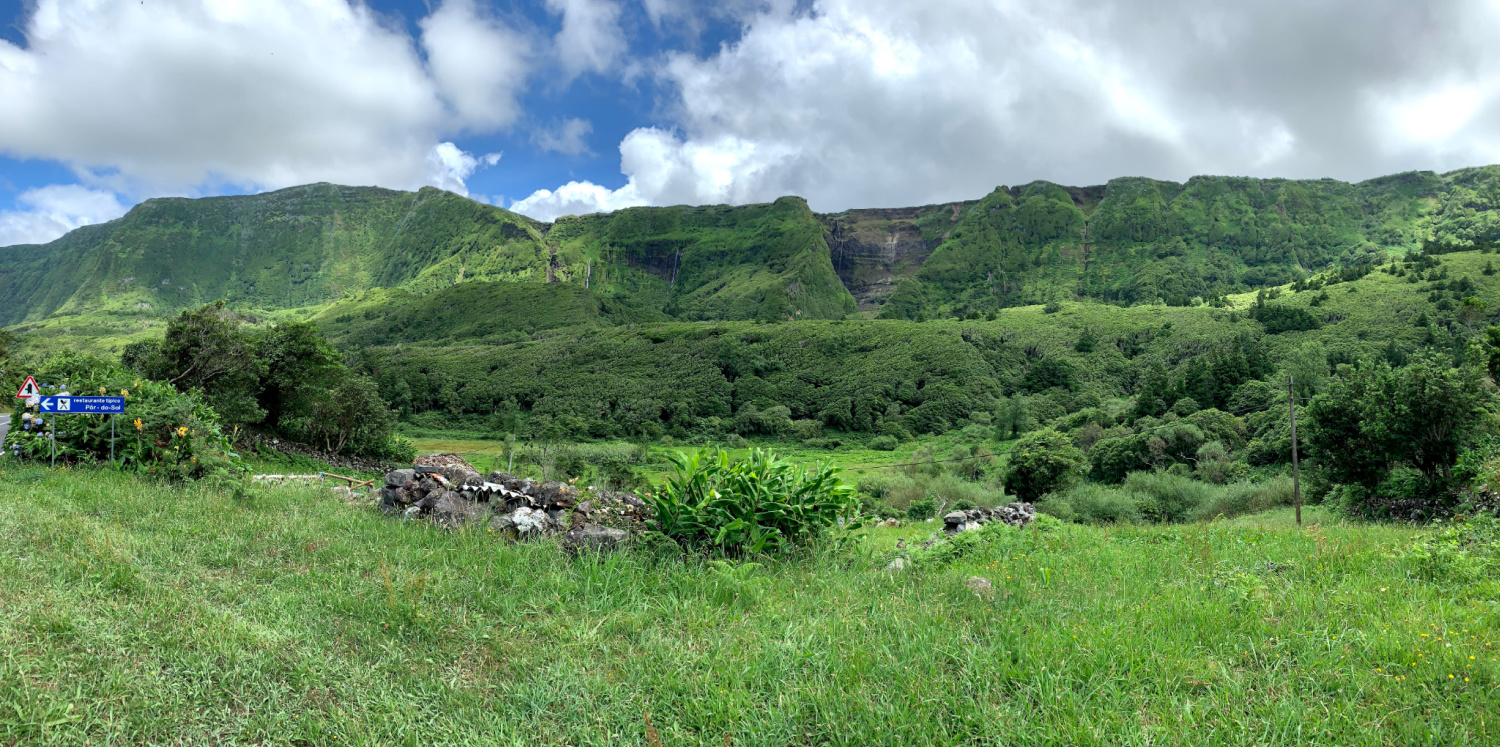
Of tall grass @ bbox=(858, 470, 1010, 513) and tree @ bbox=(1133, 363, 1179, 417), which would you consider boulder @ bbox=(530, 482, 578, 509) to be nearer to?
tall grass @ bbox=(858, 470, 1010, 513)

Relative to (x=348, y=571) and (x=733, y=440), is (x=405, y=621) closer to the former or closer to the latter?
(x=348, y=571)

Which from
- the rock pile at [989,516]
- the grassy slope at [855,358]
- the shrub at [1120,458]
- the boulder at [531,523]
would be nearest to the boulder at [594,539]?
the boulder at [531,523]

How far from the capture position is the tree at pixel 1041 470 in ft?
151

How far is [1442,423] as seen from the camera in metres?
22.4

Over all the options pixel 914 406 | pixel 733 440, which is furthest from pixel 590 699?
pixel 914 406

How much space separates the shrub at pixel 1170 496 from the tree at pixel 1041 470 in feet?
14.7

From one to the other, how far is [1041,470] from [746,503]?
45.8 meters

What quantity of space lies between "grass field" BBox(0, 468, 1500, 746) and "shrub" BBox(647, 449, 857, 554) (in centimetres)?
35

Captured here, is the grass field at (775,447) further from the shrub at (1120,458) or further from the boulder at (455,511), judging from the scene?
the boulder at (455,511)

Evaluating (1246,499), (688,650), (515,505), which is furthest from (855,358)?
(688,650)

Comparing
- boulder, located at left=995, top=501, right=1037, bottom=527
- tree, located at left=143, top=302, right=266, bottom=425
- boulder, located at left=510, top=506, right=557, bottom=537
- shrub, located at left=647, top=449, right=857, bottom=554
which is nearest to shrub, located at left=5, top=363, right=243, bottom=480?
boulder, located at left=510, top=506, right=557, bottom=537

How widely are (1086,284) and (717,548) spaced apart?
221227 millimetres

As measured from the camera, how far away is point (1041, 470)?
46.0 m

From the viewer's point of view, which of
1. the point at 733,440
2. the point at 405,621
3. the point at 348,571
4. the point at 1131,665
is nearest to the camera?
the point at 1131,665
